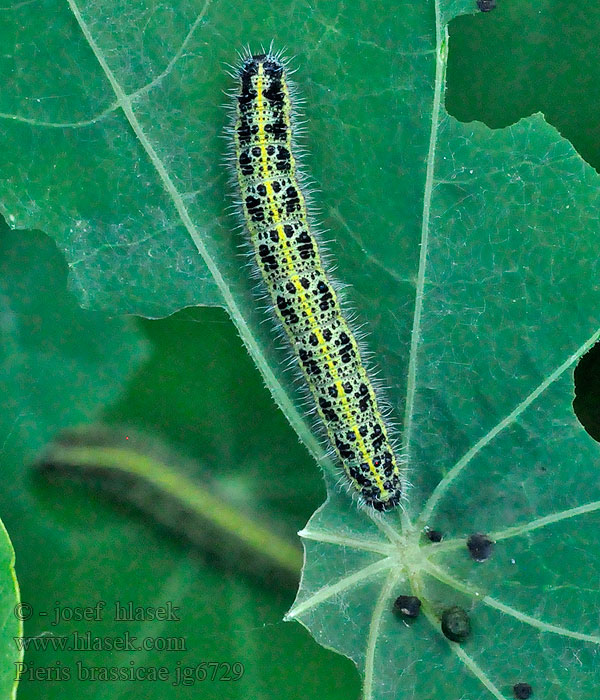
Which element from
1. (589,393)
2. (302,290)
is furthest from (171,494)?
(589,393)

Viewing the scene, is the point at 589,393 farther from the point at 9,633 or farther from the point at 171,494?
the point at 9,633

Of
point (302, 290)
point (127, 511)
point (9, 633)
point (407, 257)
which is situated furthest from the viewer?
point (127, 511)

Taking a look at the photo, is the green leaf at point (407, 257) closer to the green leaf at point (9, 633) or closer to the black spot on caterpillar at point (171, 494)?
the black spot on caterpillar at point (171, 494)

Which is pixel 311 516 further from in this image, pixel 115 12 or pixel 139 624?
pixel 115 12

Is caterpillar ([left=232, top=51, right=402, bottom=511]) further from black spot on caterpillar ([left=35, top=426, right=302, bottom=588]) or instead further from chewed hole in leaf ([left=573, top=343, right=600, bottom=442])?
chewed hole in leaf ([left=573, top=343, right=600, bottom=442])

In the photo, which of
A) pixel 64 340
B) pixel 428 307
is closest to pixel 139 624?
pixel 64 340

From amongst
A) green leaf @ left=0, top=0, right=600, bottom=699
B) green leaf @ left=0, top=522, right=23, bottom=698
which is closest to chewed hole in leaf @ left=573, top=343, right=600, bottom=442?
green leaf @ left=0, top=0, right=600, bottom=699

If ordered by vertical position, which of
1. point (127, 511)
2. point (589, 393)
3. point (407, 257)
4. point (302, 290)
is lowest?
point (127, 511)
